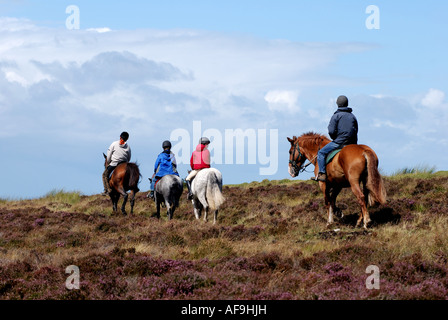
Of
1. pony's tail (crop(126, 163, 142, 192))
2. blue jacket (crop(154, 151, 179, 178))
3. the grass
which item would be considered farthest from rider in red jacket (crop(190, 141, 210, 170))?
pony's tail (crop(126, 163, 142, 192))

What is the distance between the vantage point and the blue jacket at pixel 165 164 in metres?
19.0

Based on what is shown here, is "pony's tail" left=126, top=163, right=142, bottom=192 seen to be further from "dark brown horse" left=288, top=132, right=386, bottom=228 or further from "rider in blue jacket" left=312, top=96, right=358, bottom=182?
"rider in blue jacket" left=312, top=96, right=358, bottom=182

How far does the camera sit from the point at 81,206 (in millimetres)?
26984

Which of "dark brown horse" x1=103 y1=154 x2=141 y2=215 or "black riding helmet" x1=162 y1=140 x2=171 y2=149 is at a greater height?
"black riding helmet" x1=162 y1=140 x2=171 y2=149

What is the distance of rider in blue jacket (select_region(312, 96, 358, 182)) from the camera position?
14.8 metres

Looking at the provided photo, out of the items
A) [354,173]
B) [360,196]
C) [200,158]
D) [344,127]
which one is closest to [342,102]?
[344,127]

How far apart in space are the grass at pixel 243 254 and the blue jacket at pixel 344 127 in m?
2.42

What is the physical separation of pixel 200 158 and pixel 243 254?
6416mm

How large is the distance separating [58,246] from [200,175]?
16.3 ft

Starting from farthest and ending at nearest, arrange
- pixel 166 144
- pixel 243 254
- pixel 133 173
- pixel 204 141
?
pixel 133 173
pixel 166 144
pixel 204 141
pixel 243 254

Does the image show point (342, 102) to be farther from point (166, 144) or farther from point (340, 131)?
point (166, 144)

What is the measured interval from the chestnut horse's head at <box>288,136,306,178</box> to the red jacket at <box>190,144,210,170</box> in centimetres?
279

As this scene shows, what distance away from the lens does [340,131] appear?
14828 millimetres
